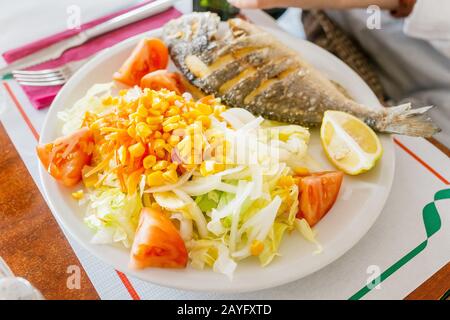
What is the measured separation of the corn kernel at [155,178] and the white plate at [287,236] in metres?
0.19

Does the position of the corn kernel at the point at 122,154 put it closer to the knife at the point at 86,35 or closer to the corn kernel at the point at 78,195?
the corn kernel at the point at 78,195

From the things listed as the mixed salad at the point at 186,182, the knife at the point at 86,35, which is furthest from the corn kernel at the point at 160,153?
the knife at the point at 86,35

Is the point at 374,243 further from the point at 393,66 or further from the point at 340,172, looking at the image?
the point at 393,66

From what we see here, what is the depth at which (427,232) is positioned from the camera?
54.1 inches

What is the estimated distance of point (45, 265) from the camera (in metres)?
1.31

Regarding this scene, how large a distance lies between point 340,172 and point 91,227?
2.30 feet

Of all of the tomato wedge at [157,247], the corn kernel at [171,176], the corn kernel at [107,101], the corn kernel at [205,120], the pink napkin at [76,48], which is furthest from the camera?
the pink napkin at [76,48]

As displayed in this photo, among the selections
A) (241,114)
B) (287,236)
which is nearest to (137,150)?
(241,114)

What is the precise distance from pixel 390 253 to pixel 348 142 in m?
0.34

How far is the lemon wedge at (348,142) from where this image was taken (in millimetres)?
1382

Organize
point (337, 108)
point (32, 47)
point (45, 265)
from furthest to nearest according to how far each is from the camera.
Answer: point (32, 47), point (337, 108), point (45, 265)

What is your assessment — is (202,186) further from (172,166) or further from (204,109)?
(204,109)
